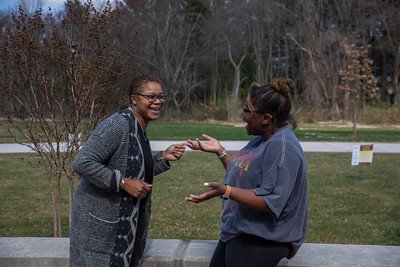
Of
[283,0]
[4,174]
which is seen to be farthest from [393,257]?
[283,0]

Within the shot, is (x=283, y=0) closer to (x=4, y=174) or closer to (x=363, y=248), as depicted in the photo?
(x=4, y=174)

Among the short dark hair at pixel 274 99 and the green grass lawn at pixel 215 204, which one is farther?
the green grass lawn at pixel 215 204

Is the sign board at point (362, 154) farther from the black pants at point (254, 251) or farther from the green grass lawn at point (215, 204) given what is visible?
the black pants at point (254, 251)

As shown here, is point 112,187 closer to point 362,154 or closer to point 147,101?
point 147,101

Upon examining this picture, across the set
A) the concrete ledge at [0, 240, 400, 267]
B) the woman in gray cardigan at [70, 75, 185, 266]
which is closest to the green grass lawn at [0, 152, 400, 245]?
the concrete ledge at [0, 240, 400, 267]

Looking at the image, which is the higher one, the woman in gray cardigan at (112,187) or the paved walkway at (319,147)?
the woman in gray cardigan at (112,187)

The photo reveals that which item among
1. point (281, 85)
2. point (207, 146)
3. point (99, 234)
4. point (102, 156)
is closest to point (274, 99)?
point (281, 85)

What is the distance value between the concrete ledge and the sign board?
6856 millimetres

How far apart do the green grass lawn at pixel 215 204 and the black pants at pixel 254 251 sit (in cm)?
312

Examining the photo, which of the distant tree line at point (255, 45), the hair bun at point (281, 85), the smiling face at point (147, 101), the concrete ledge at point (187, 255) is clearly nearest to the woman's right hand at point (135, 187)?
the smiling face at point (147, 101)

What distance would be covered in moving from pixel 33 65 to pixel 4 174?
6403mm

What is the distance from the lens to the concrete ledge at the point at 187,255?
3.31 meters

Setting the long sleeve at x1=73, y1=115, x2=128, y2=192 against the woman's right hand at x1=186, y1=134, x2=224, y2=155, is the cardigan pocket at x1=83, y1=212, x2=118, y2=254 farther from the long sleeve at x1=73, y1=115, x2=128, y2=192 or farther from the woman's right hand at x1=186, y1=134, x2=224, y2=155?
the woman's right hand at x1=186, y1=134, x2=224, y2=155

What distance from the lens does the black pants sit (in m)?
2.54
